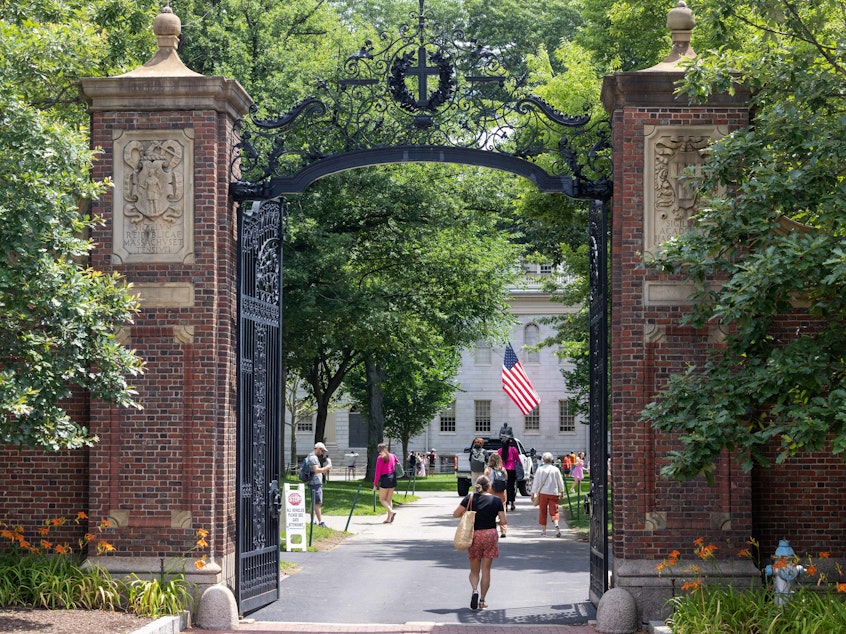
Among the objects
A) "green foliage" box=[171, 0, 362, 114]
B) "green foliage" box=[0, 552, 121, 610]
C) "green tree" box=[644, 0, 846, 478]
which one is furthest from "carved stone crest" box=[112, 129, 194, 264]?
"green foliage" box=[171, 0, 362, 114]

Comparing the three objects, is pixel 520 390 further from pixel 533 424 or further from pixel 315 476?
pixel 533 424

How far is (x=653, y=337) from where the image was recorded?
1250 centimetres

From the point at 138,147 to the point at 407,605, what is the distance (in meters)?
6.22

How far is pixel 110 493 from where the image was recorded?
41.6 feet

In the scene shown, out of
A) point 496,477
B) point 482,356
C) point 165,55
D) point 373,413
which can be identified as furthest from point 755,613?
point 482,356

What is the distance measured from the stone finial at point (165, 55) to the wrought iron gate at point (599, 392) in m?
4.82

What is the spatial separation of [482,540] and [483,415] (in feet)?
193

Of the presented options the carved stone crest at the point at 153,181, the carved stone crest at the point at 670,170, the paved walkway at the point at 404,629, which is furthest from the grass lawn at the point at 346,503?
the carved stone crest at the point at 670,170

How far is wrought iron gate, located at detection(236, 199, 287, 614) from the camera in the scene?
13.2 meters

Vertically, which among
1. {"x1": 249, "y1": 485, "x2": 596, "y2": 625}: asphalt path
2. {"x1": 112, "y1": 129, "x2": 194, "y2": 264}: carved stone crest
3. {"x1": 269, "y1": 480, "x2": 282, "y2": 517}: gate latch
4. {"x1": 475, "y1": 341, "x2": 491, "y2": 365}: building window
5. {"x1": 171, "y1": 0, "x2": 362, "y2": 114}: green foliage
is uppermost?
{"x1": 171, "y1": 0, "x2": 362, "y2": 114}: green foliage

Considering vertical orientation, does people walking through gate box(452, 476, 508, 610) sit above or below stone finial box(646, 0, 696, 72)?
below

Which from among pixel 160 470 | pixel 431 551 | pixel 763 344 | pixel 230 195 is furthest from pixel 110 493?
pixel 431 551

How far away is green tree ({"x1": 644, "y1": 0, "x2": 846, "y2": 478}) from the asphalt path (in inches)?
140

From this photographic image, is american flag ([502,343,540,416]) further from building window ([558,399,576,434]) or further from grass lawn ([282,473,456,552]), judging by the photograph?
building window ([558,399,576,434])
